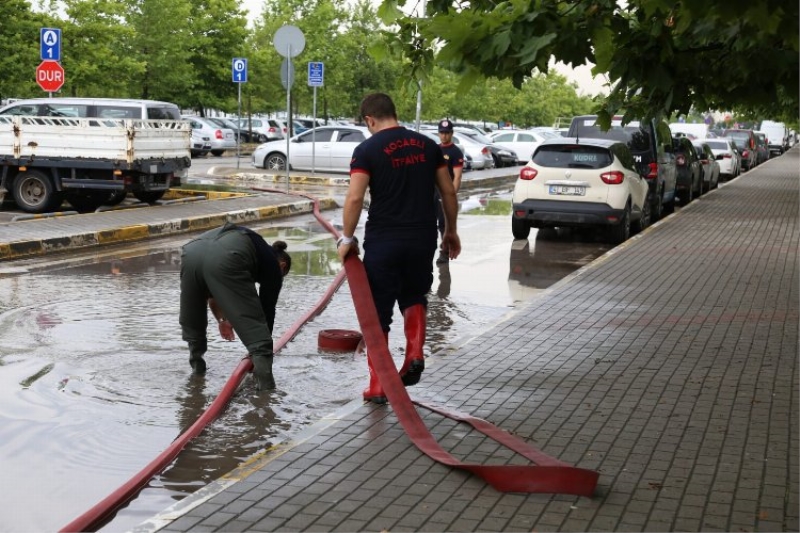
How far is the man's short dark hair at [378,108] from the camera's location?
280 inches

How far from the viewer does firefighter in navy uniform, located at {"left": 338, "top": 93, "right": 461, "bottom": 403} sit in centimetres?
700

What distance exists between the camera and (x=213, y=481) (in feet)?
18.5

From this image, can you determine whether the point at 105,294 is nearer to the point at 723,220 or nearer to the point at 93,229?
the point at 93,229

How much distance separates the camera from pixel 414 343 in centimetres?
730

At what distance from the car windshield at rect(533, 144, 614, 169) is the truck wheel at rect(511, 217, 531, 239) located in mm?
952

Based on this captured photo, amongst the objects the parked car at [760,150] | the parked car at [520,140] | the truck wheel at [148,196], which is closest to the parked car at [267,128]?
the parked car at [520,140]

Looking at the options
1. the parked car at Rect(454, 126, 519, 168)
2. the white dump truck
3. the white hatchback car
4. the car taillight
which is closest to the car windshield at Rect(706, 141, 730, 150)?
the parked car at Rect(454, 126, 519, 168)

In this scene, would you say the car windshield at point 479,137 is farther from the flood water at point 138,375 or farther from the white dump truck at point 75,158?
the flood water at point 138,375

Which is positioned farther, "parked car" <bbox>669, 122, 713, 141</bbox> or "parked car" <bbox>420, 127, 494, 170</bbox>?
"parked car" <bbox>669, 122, 713, 141</bbox>

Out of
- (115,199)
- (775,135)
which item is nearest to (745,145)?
(775,135)

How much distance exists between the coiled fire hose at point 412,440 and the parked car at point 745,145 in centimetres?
4681

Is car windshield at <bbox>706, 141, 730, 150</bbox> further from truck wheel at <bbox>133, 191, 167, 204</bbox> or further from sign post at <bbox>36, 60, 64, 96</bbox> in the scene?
truck wheel at <bbox>133, 191, 167, 204</bbox>

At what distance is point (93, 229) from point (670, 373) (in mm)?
10383

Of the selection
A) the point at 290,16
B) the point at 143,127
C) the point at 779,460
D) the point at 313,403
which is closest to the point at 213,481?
the point at 313,403
